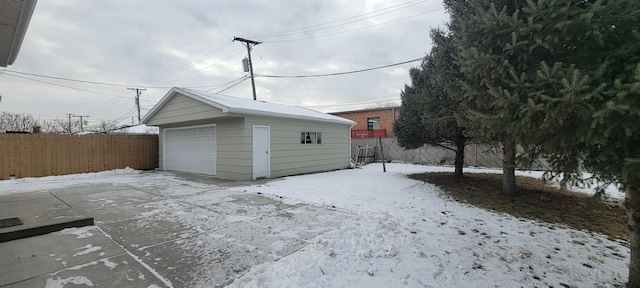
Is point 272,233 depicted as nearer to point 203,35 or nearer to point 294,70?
point 203,35

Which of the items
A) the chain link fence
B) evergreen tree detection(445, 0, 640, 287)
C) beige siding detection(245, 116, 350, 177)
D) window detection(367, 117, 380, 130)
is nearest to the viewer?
evergreen tree detection(445, 0, 640, 287)

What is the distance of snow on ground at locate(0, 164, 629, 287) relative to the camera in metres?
2.78

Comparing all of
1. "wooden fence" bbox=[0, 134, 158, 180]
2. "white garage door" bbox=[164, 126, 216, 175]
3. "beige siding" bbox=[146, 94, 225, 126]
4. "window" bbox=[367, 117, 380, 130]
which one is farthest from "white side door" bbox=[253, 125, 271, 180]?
"window" bbox=[367, 117, 380, 130]

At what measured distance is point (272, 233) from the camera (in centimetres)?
411

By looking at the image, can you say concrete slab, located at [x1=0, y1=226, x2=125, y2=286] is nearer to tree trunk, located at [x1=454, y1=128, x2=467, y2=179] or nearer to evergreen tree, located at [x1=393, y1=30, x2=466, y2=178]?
evergreen tree, located at [x1=393, y1=30, x2=466, y2=178]

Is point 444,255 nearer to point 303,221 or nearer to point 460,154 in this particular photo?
point 303,221

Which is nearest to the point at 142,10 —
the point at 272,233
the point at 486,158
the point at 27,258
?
the point at 27,258

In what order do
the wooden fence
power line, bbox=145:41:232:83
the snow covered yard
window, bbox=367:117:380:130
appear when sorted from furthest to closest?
1. window, bbox=367:117:380:130
2. power line, bbox=145:41:232:83
3. the wooden fence
4. the snow covered yard

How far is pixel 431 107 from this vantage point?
8898mm

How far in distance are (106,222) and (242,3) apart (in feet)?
27.7

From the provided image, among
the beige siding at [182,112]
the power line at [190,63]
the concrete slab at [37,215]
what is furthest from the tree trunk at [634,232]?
the power line at [190,63]

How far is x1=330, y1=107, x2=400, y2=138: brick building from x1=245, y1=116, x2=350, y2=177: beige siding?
360 inches

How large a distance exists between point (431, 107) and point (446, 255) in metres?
6.38

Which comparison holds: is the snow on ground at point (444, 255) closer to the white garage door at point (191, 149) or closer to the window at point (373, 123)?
the white garage door at point (191, 149)
